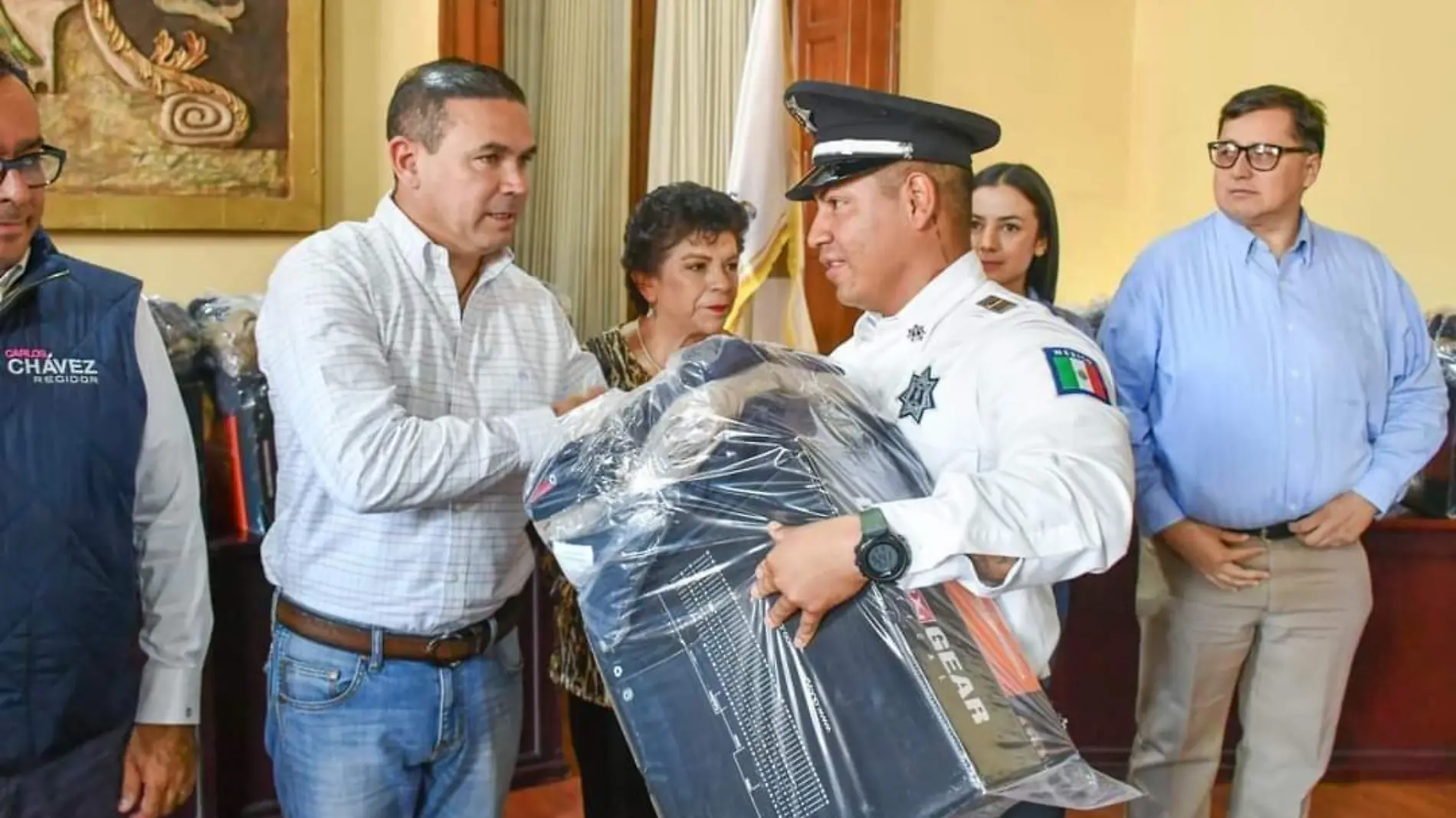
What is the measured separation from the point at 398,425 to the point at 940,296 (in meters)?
0.63

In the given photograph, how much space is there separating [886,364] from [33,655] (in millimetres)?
997

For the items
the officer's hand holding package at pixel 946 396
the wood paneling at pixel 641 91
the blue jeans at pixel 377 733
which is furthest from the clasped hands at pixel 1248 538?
the wood paneling at pixel 641 91

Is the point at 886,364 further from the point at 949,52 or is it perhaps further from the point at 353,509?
the point at 949,52

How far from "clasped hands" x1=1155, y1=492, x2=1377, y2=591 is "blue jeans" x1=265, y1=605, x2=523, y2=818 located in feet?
4.46

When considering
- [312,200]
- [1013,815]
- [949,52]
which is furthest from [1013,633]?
[949,52]

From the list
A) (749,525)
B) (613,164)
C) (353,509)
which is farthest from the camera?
(613,164)

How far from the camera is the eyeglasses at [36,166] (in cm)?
141

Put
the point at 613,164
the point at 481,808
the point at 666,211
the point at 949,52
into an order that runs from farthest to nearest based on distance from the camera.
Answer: the point at 613,164 → the point at 949,52 → the point at 666,211 → the point at 481,808

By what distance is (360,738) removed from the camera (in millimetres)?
1581

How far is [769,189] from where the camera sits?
151 inches

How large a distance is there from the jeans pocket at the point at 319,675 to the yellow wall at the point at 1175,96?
3139 millimetres

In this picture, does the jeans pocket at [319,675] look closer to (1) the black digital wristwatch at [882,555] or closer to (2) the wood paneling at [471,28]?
(1) the black digital wristwatch at [882,555]

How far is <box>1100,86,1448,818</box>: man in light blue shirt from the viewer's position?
94.0 inches

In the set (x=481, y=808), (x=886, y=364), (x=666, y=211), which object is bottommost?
(x=481, y=808)
